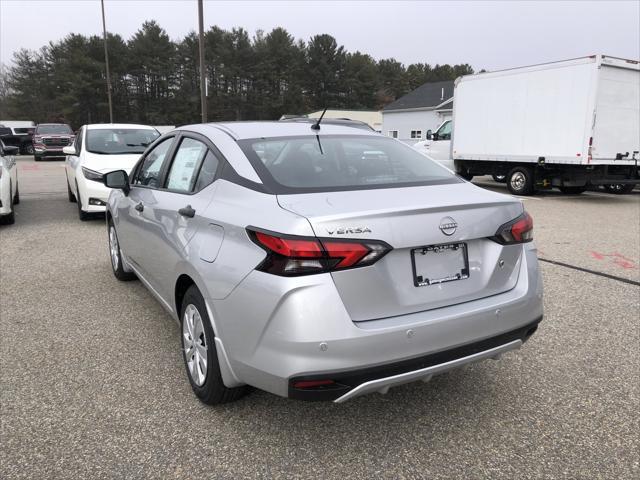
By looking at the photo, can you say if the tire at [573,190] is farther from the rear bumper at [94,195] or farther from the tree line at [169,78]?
the tree line at [169,78]

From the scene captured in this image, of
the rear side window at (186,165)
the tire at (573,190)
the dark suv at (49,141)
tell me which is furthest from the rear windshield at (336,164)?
the dark suv at (49,141)

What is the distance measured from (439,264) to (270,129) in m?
1.56

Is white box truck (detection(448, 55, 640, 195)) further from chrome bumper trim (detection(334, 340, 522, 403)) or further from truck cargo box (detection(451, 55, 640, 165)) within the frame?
chrome bumper trim (detection(334, 340, 522, 403))

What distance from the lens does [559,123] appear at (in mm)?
12188

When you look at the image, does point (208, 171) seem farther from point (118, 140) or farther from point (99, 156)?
point (118, 140)

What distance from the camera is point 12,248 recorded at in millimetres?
7016

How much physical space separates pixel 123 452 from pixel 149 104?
65.2 m

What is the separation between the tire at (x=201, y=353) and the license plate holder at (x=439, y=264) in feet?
3.60

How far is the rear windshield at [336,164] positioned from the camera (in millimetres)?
2703

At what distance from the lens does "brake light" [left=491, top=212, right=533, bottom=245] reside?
2.60 m

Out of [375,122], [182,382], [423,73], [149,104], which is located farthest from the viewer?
[423,73]

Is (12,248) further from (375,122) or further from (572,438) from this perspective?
(375,122)

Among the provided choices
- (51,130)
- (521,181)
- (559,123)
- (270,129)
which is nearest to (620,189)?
(521,181)

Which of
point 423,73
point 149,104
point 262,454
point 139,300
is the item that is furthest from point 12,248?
point 423,73
